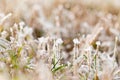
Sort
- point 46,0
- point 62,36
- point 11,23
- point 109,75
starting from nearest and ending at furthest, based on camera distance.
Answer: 1. point 109,75
2. point 11,23
3. point 62,36
4. point 46,0

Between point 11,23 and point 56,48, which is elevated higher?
point 11,23

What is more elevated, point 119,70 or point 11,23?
point 11,23

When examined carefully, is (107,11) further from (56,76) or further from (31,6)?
(56,76)

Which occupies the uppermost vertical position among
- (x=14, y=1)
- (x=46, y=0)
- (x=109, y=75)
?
(x=46, y=0)

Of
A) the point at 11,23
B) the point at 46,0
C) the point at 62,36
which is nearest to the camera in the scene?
the point at 11,23

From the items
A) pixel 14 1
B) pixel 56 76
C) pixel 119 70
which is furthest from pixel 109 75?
pixel 14 1

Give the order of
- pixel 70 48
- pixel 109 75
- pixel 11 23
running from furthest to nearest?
pixel 70 48, pixel 11 23, pixel 109 75

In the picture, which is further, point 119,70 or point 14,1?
point 14,1

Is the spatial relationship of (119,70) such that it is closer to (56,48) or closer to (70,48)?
(56,48)

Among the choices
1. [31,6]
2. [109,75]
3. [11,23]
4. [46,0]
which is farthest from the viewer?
[46,0]

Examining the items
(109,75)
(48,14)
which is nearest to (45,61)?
(109,75)
